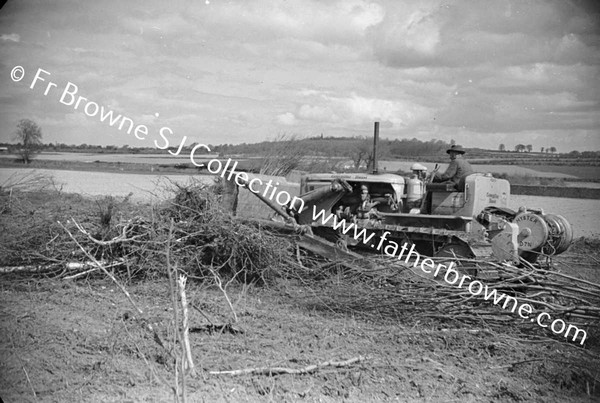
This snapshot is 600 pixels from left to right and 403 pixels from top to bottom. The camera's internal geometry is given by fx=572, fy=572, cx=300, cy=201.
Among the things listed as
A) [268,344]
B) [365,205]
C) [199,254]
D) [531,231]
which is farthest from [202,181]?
[531,231]

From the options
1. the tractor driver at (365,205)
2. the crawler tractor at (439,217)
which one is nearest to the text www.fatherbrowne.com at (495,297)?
the crawler tractor at (439,217)

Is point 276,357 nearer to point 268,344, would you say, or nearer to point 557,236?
point 268,344

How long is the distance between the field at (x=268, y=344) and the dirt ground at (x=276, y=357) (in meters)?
0.01

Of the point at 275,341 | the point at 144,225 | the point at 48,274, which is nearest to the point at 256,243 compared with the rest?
the point at 144,225

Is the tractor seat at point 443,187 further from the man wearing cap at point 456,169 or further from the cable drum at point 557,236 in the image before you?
the cable drum at point 557,236

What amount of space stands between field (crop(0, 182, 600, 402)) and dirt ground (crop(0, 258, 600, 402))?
13 mm

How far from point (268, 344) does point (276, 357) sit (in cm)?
34

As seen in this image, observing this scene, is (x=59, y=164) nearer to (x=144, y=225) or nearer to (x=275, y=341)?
(x=144, y=225)

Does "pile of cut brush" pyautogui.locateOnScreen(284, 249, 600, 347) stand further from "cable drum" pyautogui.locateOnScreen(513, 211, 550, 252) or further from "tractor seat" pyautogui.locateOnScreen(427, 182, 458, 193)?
"tractor seat" pyautogui.locateOnScreen(427, 182, 458, 193)

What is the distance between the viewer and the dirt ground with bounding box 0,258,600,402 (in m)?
4.10

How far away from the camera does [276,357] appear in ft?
15.7

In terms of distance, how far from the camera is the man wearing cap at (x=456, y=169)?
8.16 meters

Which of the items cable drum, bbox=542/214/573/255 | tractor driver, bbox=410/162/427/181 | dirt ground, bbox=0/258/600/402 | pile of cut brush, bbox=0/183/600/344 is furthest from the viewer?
tractor driver, bbox=410/162/427/181

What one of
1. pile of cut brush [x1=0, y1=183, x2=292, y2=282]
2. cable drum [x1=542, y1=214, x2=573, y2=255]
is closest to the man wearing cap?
cable drum [x1=542, y1=214, x2=573, y2=255]
